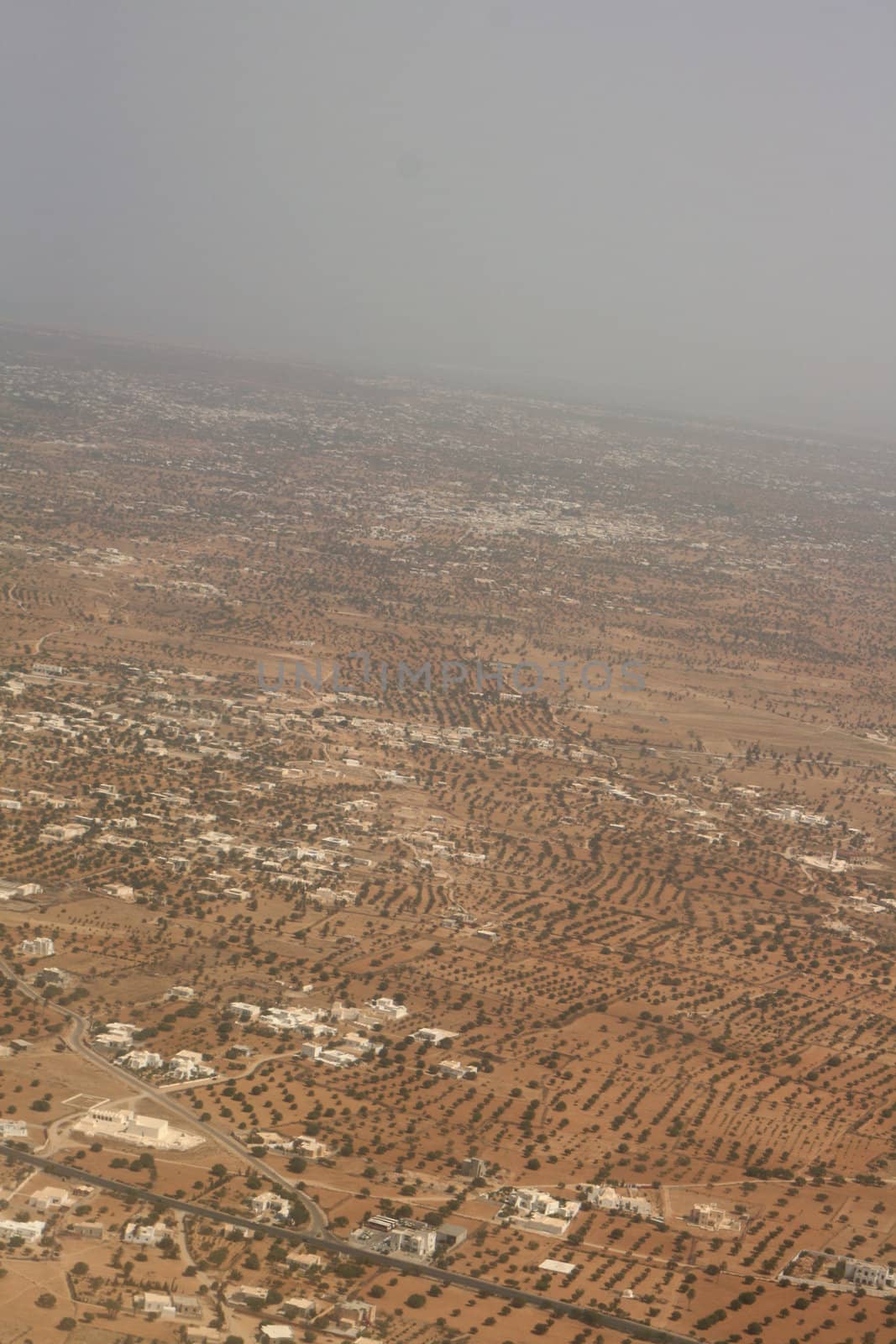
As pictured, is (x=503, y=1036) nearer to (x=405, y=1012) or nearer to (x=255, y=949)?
(x=405, y=1012)

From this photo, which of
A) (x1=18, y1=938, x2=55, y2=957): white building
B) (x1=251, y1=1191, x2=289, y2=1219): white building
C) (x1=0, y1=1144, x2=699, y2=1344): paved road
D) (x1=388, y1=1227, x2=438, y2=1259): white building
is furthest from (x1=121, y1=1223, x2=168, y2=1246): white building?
(x1=18, y1=938, x2=55, y2=957): white building

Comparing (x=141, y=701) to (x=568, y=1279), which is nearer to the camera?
(x=568, y=1279)

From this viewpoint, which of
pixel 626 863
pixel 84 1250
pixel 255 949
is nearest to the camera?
pixel 84 1250

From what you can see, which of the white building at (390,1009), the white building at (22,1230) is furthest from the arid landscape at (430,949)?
the white building at (390,1009)

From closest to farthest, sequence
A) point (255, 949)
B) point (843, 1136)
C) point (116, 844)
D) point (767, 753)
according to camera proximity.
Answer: point (843, 1136) < point (255, 949) < point (116, 844) < point (767, 753)

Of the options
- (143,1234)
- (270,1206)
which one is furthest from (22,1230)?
(270,1206)

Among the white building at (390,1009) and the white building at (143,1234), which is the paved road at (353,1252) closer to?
the white building at (143,1234)

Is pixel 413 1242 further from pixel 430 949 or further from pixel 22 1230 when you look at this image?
pixel 430 949

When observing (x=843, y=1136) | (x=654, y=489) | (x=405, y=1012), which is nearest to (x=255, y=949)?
(x=405, y=1012)
